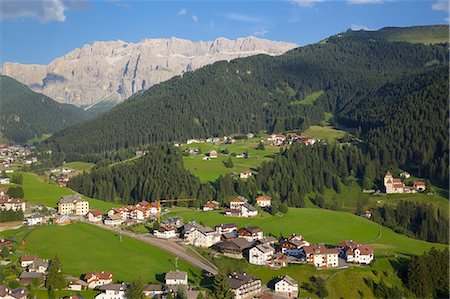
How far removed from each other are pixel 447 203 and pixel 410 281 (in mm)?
49186

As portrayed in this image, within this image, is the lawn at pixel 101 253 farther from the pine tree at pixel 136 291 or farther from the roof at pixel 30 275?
the pine tree at pixel 136 291

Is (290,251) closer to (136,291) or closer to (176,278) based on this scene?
(176,278)

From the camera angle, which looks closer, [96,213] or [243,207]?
[96,213]

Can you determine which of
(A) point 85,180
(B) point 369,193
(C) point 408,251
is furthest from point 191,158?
(C) point 408,251

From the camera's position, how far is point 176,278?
6925 centimetres

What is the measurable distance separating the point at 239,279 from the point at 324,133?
125040 millimetres

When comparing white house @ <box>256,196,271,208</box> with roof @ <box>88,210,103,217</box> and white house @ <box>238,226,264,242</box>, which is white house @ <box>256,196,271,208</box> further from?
roof @ <box>88,210,103,217</box>

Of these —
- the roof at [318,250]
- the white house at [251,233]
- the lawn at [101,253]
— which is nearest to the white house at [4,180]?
the lawn at [101,253]

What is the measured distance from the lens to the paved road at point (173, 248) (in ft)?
256

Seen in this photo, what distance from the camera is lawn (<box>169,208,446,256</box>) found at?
89375mm

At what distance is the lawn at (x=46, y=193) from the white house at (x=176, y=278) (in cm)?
4941

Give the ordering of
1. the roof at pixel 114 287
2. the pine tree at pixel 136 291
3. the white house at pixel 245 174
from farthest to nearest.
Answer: the white house at pixel 245 174 < the roof at pixel 114 287 < the pine tree at pixel 136 291

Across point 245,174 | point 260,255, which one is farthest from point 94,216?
point 245,174

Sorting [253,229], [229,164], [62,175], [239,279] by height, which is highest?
[229,164]
